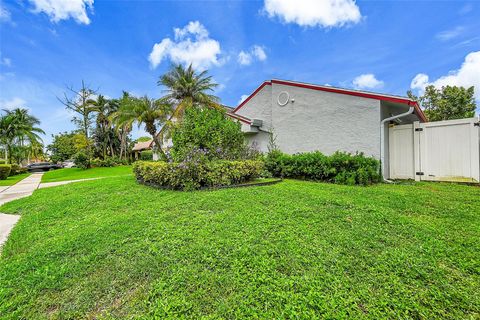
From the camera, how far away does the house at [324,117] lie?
838 centimetres

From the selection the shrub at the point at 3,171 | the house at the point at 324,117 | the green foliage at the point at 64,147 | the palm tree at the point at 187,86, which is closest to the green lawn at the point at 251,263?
the house at the point at 324,117

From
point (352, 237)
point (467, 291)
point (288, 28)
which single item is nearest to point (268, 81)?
point (288, 28)

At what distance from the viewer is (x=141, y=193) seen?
6523 millimetres

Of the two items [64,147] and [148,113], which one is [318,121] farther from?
[64,147]

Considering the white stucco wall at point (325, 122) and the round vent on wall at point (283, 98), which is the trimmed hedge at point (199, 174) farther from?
the round vent on wall at point (283, 98)

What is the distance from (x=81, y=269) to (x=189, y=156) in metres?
4.39

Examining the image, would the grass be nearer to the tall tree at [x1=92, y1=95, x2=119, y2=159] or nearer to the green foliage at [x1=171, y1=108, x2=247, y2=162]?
the green foliage at [x1=171, y1=108, x2=247, y2=162]

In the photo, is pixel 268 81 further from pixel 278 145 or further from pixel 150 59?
pixel 150 59

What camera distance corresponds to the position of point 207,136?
7.60 meters

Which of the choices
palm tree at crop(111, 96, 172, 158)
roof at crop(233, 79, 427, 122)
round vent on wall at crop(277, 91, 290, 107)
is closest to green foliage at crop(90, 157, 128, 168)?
palm tree at crop(111, 96, 172, 158)

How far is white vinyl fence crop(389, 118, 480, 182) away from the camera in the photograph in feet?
23.2

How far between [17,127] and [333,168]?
36592 mm

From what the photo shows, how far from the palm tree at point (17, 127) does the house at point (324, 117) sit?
31022 millimetres

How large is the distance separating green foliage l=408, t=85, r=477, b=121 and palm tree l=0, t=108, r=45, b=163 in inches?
1702
